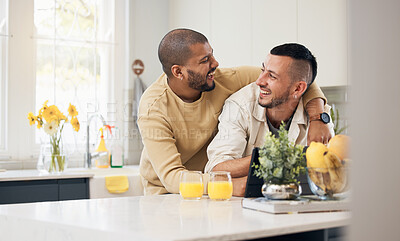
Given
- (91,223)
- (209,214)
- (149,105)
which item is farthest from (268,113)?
(91,223)

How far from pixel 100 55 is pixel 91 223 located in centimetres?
323

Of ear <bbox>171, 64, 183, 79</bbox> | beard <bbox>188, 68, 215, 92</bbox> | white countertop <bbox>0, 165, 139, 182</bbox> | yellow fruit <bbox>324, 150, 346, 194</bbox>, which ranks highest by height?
ear <bbox>171, 64, 183, 79</bbox>

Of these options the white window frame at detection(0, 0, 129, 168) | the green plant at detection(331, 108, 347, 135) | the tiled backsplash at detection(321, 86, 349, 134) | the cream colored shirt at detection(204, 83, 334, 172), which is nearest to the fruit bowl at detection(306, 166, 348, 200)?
the cream colored shirt at detection(204, 83, 334, 172)

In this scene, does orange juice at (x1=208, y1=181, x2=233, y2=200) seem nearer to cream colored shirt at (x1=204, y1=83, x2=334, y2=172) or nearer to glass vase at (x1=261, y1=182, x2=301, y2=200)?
glass vase at (x1=261, y1=182, x2=301, y2=200)

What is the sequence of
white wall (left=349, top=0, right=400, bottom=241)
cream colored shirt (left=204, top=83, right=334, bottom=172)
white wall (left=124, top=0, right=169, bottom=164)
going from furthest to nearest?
white wall (left=124, top=0, right=169, bottom=164) → cream colored shirt (left=204, top=83, right=334, bottom=172) → white wall (left=349, top=0, right=400, bottom=241)

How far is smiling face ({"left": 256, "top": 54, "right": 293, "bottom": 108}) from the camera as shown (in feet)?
7.30

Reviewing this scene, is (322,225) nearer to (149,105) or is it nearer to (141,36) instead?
(149,105)

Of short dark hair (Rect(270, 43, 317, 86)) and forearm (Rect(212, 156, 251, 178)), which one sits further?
short dark hair (Rect(270, 43, 317, 86))

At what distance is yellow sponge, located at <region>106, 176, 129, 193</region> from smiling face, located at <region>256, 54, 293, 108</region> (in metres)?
1.59

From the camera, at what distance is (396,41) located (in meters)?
0.38

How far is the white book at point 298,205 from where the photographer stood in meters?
1.36

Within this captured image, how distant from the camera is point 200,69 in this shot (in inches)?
96.5

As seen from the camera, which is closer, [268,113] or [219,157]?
[219,157]

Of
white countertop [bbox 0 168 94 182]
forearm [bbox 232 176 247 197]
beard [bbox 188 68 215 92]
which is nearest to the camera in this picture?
forearm [bbox 232 176 247 197]
